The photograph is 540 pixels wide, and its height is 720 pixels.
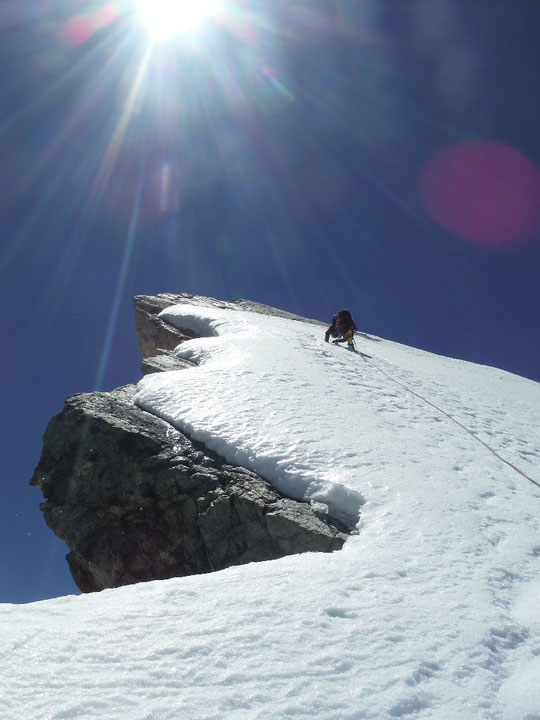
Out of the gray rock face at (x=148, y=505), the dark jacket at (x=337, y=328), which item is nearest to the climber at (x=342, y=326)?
the dark jacket at (x=337, y=328)

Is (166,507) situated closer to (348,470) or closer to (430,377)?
(348,470)

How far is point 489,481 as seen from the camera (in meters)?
6.59

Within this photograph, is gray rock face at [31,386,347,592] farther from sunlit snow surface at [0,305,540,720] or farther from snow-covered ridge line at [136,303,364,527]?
sunlit snow surface at [0,305,540,720]

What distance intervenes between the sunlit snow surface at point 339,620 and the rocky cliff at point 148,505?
451 millimetres

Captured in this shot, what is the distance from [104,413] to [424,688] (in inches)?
294

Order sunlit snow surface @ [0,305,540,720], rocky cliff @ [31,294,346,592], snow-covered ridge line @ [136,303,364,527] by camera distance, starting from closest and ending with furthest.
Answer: sunlit snow surface @ [0,305,540,720]
rocky cliff @ [31,294,346,592]
snow-covered ridge line @ [136,303,364,527]

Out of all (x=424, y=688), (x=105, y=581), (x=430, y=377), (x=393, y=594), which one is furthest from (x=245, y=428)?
(x=430, y=377)

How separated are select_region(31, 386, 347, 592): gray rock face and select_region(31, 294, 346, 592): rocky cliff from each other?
0.02 m

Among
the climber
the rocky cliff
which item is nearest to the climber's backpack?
the climber

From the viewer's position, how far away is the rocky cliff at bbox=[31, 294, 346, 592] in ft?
20.4

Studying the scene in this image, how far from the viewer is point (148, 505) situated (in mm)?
7484

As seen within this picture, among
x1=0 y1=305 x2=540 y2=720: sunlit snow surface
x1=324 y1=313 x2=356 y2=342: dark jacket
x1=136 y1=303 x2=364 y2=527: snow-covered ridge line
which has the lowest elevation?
x1=0 y1=305 x2=540 y2=720: sunlit snow surface

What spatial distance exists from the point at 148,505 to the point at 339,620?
16.3ft

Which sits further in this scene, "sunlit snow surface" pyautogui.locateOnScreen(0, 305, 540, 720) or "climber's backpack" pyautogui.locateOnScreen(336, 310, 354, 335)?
"climber's backpack" pyautogui.locateOnScreen(336, 310, 354, 335)
